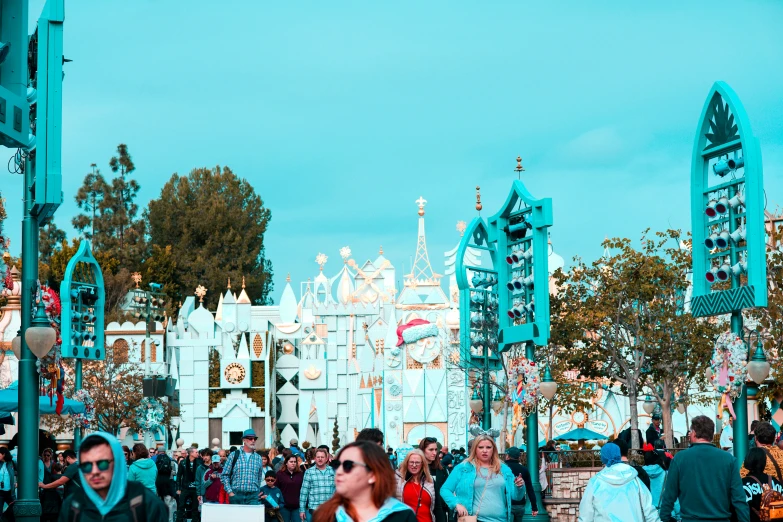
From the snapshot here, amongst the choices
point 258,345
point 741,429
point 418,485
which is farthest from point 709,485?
point 258,345

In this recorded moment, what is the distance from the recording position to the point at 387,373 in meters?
58.7

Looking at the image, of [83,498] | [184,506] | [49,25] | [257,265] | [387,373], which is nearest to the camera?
[83,498]

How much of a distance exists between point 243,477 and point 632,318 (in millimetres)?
22167

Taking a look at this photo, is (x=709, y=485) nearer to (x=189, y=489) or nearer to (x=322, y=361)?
(x=189, y=489)

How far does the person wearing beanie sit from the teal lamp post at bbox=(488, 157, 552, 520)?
43.4ft

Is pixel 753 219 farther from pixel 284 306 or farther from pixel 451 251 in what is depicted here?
pixel 284 306

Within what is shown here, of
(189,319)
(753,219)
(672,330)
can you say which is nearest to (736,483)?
(753,219)

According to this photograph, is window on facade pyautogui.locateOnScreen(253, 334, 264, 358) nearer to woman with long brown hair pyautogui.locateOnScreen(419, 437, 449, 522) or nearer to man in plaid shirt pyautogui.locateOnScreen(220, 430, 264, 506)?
man in plaid shirt pyautogui.locateOnScreen(220, 430, 264, 506)

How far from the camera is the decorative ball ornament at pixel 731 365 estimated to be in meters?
17.4

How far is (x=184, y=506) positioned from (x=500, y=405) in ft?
51.4

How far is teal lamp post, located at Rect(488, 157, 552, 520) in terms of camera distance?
947 inches

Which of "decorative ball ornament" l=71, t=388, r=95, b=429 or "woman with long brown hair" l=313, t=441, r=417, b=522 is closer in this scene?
"woman with long brown hair" l=313, t=441, r=417, b=522

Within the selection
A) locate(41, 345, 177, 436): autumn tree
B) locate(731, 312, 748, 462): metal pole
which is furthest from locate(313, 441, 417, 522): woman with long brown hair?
locate(41, 345, 177, 436): autumn tree

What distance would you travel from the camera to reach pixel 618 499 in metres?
9.48
